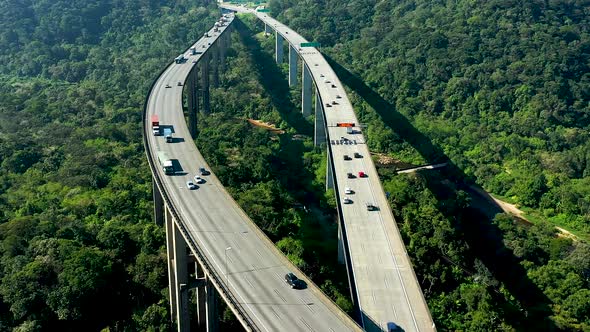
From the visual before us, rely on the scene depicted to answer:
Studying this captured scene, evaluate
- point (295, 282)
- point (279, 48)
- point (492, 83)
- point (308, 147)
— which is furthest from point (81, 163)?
point (492, 83)

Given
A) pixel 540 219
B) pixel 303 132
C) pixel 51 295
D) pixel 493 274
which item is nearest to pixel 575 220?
pixel 540 219

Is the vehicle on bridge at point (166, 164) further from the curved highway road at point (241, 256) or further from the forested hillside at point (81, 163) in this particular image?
the forested hillside at point (81, 163)

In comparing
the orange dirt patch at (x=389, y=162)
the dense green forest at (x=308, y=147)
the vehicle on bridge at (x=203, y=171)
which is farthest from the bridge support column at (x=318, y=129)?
the vehicle on bridge at (x=203, y=171)

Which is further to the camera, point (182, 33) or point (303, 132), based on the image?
point (182, 33)

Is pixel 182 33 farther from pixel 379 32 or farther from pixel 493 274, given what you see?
pixel 493 274

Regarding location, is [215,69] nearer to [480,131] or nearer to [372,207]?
[480,131]

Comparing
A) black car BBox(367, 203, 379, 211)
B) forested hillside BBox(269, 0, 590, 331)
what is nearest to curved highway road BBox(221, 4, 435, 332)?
black car BBox(367, 203, 379, 211)
